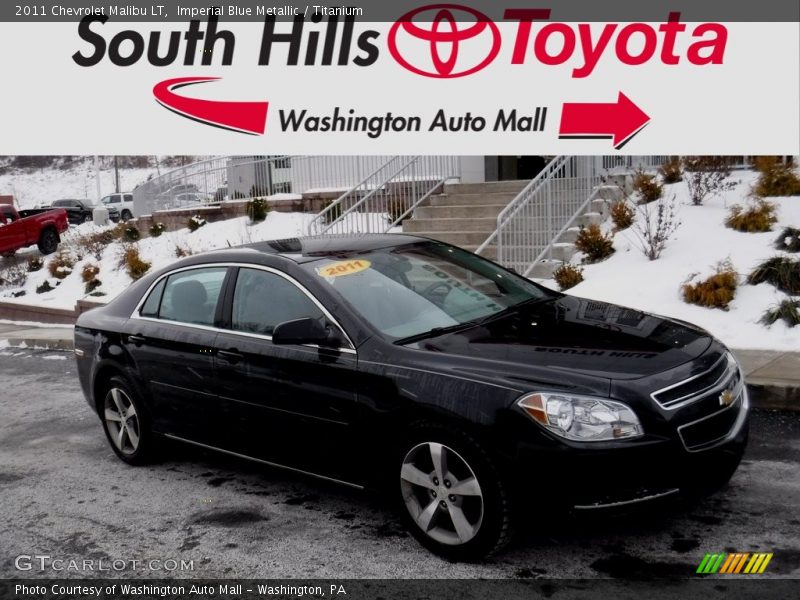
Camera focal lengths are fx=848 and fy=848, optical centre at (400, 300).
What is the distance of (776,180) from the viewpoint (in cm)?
1074

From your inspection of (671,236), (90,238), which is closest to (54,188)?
(90,238)

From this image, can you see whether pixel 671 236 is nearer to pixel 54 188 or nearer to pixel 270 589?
pixel 270 589

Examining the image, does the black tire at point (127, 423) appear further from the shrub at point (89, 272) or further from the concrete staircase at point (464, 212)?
the shrub at point (89, 272)

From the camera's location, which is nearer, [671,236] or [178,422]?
[178,422]

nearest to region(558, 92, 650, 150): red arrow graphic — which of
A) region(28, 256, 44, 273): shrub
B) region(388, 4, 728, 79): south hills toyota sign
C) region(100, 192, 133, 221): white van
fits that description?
region(388, 4, 728, 79): south hills toyota sign

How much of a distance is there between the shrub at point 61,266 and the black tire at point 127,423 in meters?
13.0

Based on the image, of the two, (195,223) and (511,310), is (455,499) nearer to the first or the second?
(511,310)

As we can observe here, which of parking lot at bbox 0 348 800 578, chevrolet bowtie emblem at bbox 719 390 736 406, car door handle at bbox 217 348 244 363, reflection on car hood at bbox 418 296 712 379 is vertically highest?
reflection on car hood at bbox 418 296 712 379

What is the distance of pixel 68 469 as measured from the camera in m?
6.22

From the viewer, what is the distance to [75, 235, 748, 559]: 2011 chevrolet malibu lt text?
3.82 metres

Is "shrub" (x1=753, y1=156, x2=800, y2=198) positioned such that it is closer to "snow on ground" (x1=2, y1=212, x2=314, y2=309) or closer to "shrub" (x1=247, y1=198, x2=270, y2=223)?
"snow on ground" (x1=2, y1=212, x2=314, y2=309)

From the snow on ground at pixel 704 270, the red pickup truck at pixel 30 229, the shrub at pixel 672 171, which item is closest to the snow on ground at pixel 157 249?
the red pickup truck at pixel 30 229

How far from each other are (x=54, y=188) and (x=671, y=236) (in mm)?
82737

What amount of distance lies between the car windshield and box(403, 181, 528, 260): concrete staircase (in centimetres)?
690
